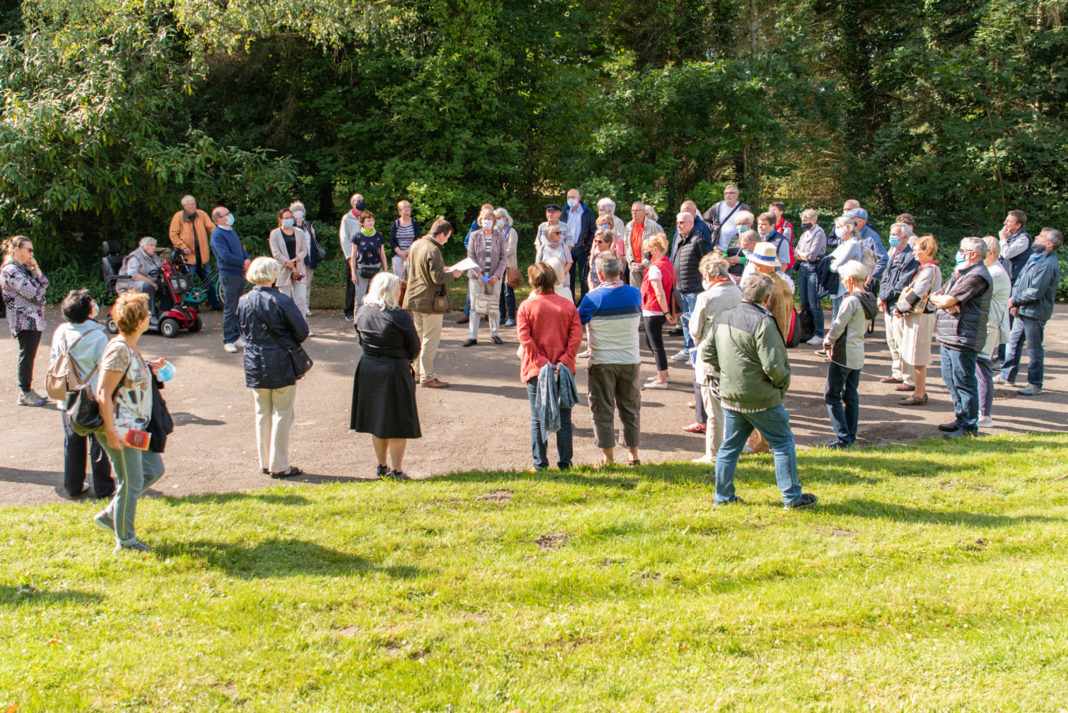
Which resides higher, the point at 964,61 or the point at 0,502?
the point at 964,61

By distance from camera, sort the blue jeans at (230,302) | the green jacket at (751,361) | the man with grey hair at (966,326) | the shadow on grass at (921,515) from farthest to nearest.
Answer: the blue jeans at (230,302) → the man with grey hair at (966,326) → the shadow on grass at (921,515) → the green jacket at (751,361)

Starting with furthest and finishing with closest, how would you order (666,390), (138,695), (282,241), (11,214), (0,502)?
(11,214) < (282,241) < (666,390) < (0,502) < (138,695)

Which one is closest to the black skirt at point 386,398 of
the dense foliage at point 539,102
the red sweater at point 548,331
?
the red sweater at point 548,331

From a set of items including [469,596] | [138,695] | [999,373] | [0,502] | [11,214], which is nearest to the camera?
[138,695]

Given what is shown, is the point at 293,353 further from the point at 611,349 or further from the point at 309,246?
the point at 309,246

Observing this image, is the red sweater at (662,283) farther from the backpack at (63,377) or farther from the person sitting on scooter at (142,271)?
the person sitting on scooter at (142,271)

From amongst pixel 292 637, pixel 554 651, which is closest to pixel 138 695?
pixel 292 637

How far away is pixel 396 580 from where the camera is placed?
5.17 meters

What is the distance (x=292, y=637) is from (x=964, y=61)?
70.1 ft

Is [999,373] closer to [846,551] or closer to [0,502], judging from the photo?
[846,551]

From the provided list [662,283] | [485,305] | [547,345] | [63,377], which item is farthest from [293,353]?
[485,305]

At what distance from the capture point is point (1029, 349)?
10.1 meters

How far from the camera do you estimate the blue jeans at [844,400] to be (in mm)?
7777

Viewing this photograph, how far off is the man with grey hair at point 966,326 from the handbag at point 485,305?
575 cm
